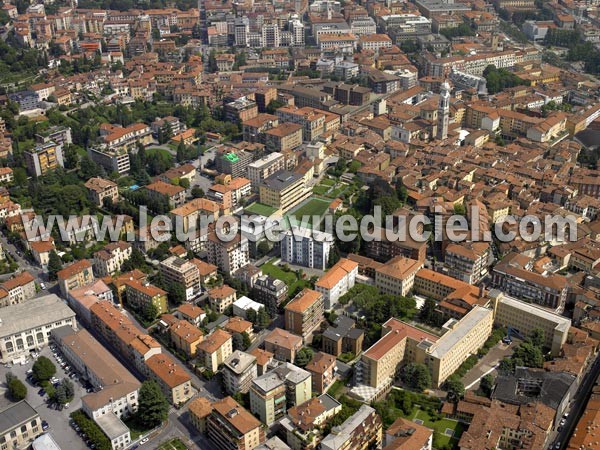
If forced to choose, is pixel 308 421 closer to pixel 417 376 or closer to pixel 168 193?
pixel 417 376

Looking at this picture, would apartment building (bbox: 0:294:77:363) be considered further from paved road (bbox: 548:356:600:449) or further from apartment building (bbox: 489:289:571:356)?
paved road (bbox: 548:356:600:449)

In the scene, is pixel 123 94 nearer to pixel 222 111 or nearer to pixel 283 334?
pixel 222 111

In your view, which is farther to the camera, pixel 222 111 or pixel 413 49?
pixel 413 49

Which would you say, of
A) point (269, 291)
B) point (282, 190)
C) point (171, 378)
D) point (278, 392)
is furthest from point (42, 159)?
point (278, 392)

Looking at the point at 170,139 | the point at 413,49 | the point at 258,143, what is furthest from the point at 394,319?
the point at 413,49

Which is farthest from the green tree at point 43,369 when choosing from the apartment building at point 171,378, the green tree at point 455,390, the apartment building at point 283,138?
the apartment building at point 283,138

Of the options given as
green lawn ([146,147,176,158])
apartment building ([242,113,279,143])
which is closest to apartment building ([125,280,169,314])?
green lawn ([146,147,176,158])
